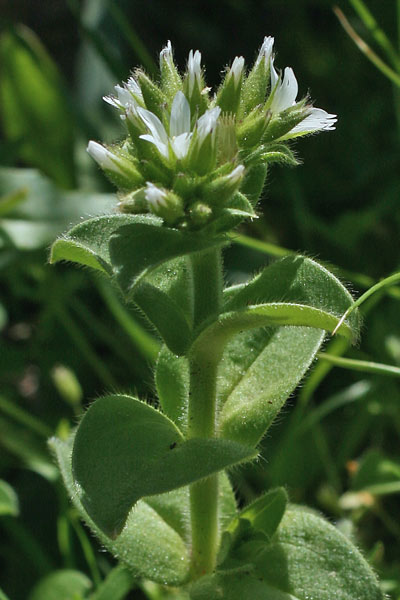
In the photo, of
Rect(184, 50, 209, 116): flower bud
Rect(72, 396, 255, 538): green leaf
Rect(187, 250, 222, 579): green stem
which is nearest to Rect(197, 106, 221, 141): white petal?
Rect(184, 50, 209, 116): flower bud

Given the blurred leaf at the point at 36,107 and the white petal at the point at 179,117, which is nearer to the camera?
the white petal at the point at 179,117

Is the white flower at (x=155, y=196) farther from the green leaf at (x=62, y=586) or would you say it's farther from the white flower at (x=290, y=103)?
the green leaf at (x=62, y=586)

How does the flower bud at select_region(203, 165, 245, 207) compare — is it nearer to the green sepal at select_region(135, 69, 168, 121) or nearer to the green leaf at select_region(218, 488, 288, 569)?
the green sepal at select_region(135, 69, 168, 121)

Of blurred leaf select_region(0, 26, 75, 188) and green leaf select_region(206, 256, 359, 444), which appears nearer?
green leaf select_region(206, 256, 359, 444)

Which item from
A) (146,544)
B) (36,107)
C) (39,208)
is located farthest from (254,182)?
(36,107)

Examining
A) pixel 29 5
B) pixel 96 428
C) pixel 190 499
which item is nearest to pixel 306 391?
pixel 190 499

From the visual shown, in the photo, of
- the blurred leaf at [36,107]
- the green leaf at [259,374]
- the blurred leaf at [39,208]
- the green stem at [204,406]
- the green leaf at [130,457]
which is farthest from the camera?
the blurred leaf at [36,107]

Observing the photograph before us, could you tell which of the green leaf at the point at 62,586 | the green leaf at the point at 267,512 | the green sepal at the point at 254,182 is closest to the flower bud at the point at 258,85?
the green sepal at the point at 254,182
